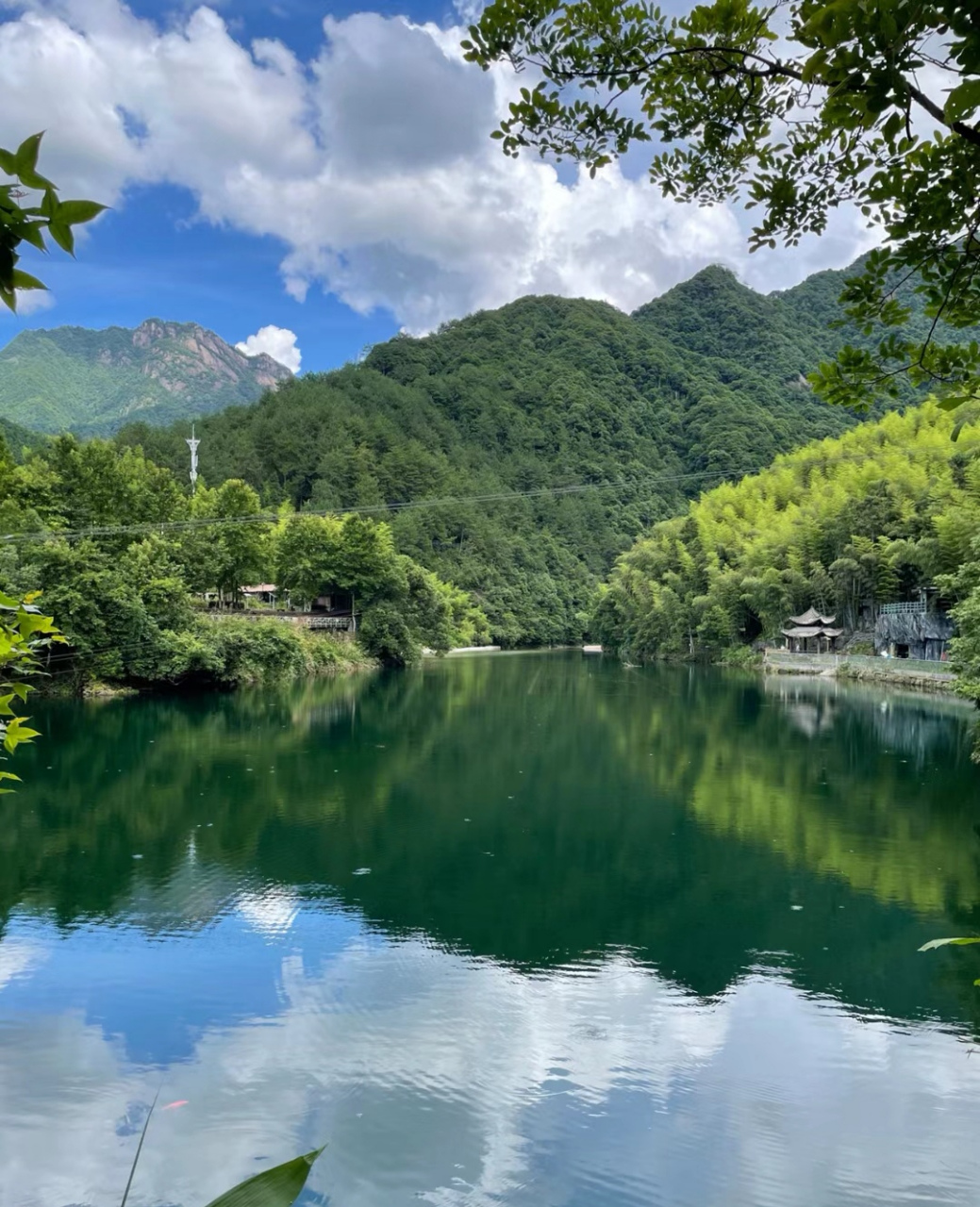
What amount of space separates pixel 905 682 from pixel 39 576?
23758mm

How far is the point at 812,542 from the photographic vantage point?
112ft

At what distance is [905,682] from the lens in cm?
2506

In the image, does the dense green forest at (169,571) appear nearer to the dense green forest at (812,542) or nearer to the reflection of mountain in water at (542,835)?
the reflection of mountain in water at (542,835)

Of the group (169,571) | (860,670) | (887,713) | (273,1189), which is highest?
(169,571)

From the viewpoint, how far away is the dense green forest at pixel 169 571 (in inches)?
741

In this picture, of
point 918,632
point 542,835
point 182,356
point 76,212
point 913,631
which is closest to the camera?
point 76,212

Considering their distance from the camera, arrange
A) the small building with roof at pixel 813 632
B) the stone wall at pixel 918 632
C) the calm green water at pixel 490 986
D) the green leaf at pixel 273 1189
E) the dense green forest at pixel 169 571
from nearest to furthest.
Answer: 1. the green leaf at pixel 273 1189
2. the calm green water at pixel 490 986
3. the dense green forest at pixel 169 571
4. the stone wall at pixel 918 632
5. the small building with roof at pixel 813 632

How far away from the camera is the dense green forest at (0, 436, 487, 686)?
18812mm

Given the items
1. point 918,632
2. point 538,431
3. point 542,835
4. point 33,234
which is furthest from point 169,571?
point 538,431

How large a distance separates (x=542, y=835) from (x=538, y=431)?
2679 inches

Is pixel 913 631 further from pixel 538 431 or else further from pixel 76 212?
pixel 538 431

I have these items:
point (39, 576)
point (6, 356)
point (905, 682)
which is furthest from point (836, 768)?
point (6, 356)

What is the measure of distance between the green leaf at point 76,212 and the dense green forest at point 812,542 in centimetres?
1813

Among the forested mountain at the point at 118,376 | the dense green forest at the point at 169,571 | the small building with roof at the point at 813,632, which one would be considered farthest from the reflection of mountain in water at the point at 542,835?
the forested mountain at the point at 118,376
